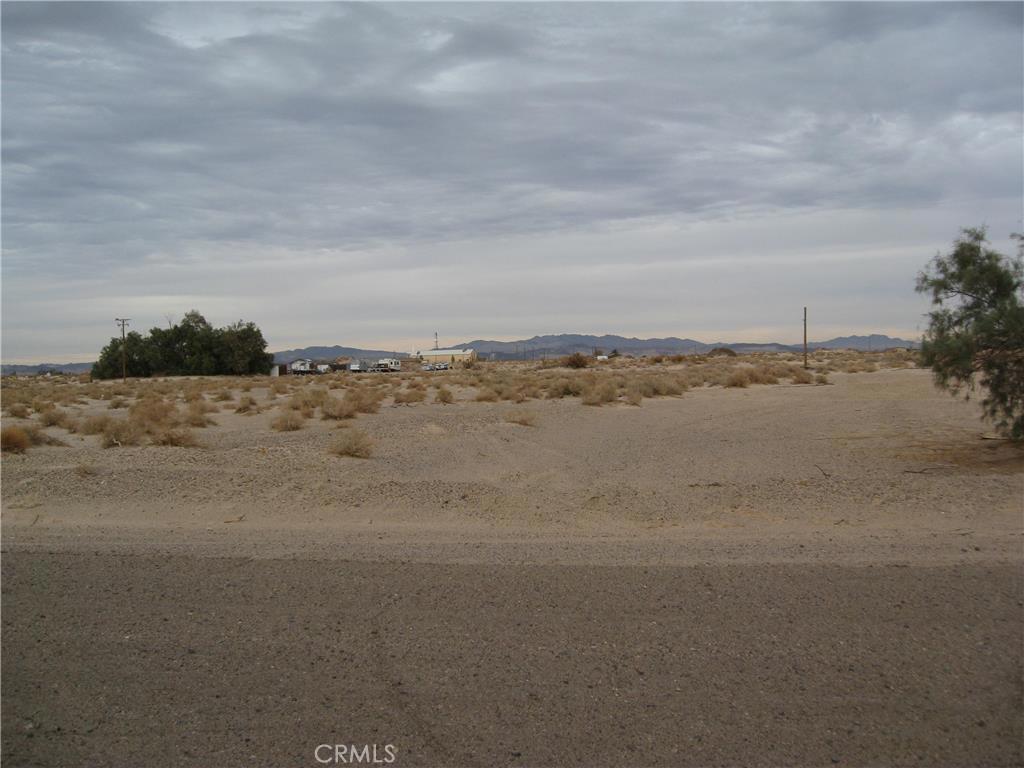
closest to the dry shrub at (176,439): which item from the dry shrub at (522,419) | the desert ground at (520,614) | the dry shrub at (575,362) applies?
the desert ground at (520,614)

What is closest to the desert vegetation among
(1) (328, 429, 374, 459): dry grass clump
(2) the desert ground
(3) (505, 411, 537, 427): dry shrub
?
(3) (505, 411, 537, 427): dry shrub

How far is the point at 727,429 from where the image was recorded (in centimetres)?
2381

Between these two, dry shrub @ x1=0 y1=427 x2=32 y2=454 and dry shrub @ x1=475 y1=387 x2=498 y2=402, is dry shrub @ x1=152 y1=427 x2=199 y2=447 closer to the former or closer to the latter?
dry shrub @ x1=0 y1=427 x2=32 y2=454

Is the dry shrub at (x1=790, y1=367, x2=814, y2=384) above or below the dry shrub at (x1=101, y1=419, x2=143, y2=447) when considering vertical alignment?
above

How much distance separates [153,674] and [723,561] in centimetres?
567

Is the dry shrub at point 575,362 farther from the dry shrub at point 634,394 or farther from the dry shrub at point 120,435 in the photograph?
the dry shrub at point 120,435

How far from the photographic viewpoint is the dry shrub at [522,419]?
25.9 meters

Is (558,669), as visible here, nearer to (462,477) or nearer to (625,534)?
(625,534)

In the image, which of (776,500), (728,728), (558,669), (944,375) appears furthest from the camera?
(944,375)

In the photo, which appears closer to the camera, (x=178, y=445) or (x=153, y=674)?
(x=153, y=674)

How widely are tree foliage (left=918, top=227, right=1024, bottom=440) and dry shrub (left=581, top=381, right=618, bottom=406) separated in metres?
16.5

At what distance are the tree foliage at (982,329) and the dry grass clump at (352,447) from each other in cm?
1239

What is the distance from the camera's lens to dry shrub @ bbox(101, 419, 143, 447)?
829 inches

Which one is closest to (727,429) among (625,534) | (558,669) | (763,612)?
(625,534)
